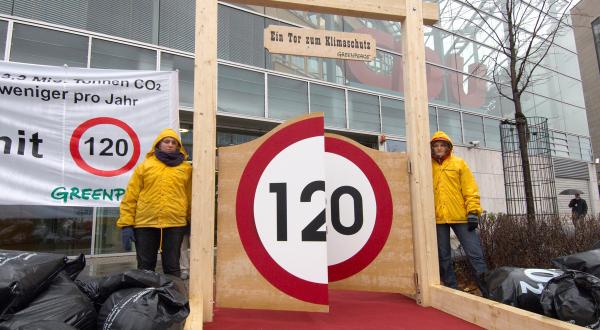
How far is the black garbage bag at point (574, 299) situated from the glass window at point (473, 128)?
10293 millimetres

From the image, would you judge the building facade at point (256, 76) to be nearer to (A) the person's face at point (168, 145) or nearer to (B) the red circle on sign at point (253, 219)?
(B) the red circle on sign at point (253, 219)

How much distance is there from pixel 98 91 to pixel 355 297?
11.2 feet

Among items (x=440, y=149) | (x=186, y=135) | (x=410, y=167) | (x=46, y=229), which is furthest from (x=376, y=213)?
(x=46, y=229)

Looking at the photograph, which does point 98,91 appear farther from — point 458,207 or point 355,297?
point 458,207

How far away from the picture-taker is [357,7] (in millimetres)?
3543

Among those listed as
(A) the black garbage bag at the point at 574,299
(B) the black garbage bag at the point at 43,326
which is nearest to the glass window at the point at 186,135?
(B) the black garbage bag at the point at 43,326

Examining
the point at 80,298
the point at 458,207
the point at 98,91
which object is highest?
the point at 98,91

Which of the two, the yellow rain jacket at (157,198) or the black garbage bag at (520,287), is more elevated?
the yellow rain jacket at (157,198)

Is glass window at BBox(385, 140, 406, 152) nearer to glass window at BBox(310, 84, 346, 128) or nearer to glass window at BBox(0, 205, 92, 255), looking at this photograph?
glass window at BBox(310, 84, 346, 128)

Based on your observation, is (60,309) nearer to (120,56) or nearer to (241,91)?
(120,56)

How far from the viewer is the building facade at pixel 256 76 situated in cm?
677

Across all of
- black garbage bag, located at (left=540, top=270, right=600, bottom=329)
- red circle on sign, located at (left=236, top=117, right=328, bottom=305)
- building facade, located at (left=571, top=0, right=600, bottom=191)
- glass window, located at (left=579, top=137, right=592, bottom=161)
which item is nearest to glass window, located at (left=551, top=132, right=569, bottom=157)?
glass window, located at (left=579, top=137, right=592, bottom=161)

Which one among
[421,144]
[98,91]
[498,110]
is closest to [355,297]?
[421,144]

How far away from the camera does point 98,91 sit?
4.37 metres
